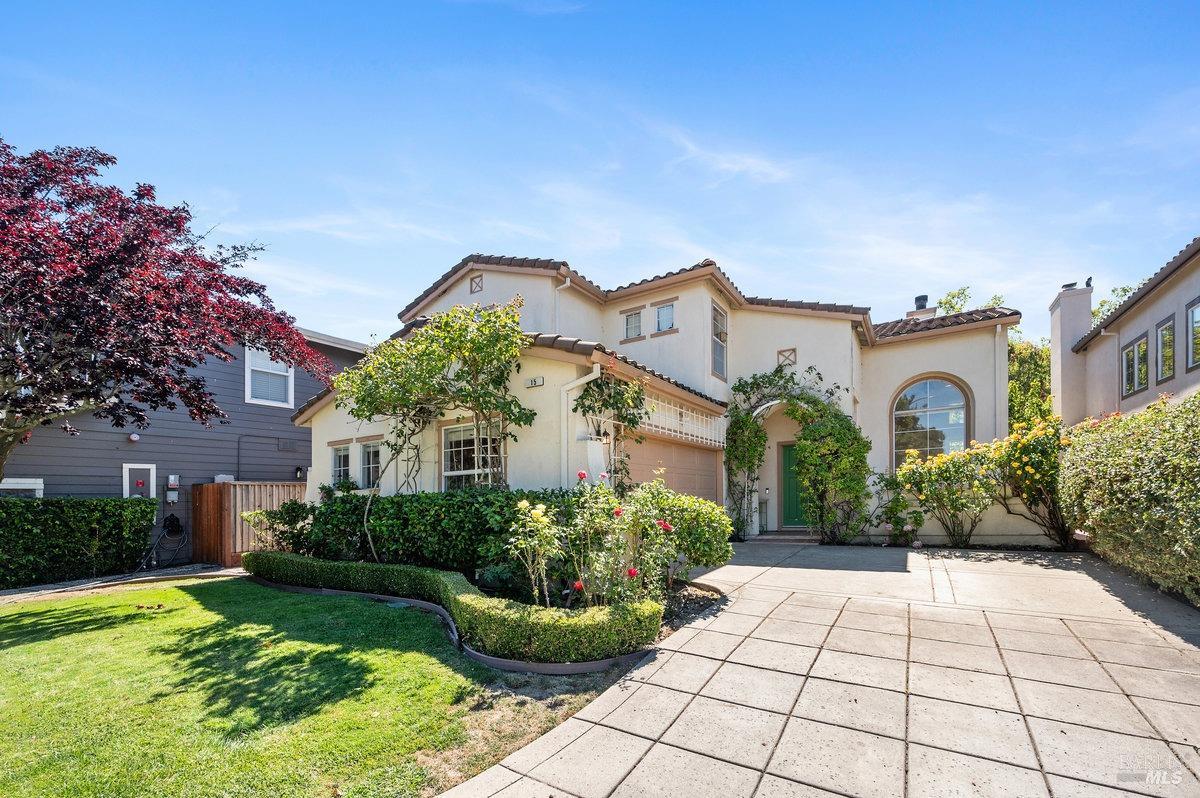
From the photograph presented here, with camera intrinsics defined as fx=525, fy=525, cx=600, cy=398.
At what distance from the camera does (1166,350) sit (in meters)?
10.4

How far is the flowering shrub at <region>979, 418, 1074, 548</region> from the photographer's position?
9.39m

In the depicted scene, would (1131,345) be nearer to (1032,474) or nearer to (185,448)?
(1032,474)

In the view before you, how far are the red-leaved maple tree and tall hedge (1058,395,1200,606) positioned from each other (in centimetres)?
1204

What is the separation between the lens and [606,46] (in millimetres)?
7398

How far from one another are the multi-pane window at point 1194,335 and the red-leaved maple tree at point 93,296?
655 inches

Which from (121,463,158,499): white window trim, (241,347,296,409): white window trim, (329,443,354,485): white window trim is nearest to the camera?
(329,443,354,485): white window trim

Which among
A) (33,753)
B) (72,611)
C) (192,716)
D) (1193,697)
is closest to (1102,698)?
(1193,697)

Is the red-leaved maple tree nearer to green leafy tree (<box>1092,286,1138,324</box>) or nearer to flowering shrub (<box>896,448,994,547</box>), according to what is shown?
flowering shrub (<box>896,448,994,547</box>)

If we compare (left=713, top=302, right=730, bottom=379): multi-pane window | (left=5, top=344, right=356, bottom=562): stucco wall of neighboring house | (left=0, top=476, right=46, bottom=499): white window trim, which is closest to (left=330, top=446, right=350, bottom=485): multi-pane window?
(left=5, top=344, right=356, bottom=562): stucco wall of neighboring house

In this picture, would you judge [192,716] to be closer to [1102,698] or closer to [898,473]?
[1102,698]

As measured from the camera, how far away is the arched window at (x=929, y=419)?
1254 centimetres

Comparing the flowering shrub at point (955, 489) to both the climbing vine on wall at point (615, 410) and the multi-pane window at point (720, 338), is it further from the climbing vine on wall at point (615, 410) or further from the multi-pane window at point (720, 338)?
the climbing vine on wall at point (615, 410)

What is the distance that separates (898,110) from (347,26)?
7.63 metres

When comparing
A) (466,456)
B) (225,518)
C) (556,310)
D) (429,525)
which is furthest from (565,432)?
(225,518)
